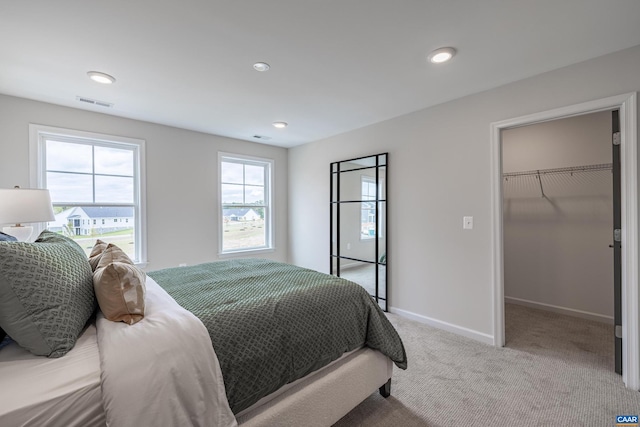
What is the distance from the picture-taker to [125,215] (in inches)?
134

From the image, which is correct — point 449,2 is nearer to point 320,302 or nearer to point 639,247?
point 320,302

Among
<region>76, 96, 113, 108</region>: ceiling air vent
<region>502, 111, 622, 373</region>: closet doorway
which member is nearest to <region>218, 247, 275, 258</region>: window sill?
<region>76, 96, 113, 108</region>: ceiling air vent

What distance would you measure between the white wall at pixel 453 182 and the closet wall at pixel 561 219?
1.46 metres

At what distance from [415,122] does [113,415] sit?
3380 mm

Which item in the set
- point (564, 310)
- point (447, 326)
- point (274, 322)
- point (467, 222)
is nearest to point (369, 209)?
point (467, 222)

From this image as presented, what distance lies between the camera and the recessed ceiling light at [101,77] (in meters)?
2.23

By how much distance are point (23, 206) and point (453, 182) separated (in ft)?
12.3

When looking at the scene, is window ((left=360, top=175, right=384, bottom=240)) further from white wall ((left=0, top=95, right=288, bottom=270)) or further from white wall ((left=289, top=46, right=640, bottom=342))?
white wall ((left=0, top=95, right=288, bottom=270))

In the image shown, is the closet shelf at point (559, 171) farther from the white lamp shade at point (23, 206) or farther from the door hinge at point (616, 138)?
the white lamp shade at point (23, 206)

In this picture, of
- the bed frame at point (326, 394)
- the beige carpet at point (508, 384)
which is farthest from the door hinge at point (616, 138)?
the bed frame at point (326, 394)

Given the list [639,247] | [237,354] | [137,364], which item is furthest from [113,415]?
[639,247]

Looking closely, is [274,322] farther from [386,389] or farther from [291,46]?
[291,46]

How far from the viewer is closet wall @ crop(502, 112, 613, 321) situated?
Result: 3.07 m

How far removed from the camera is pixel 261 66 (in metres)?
2.15
